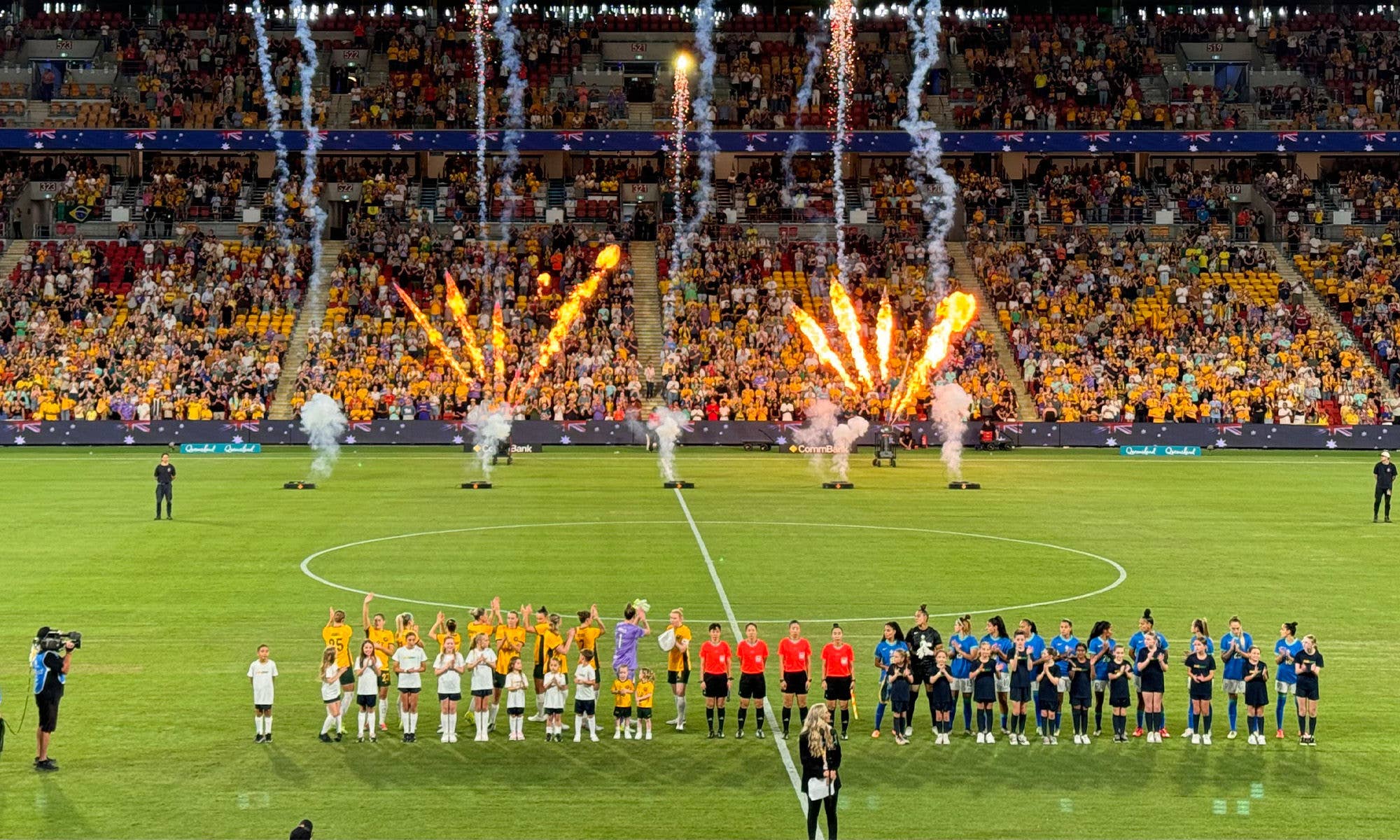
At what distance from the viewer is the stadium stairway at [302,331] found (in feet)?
209

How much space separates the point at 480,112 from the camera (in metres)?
76.7

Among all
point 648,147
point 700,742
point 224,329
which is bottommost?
point 700,742

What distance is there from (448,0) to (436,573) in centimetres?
5848

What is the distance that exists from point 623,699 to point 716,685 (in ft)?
3.99

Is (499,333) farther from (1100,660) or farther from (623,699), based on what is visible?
(1100,660)

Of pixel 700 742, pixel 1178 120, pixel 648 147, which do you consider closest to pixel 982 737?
pixel 700 742

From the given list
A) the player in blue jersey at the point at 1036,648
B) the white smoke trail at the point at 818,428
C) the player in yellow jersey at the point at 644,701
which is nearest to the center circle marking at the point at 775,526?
the player in yellow jersey at the point at 644,701

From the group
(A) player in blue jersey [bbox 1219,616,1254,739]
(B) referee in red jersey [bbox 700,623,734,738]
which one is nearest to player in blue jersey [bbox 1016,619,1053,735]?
(A) player in blue jersey [bbox 1219,616,1254,739]

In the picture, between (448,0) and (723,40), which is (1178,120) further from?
(448,0)

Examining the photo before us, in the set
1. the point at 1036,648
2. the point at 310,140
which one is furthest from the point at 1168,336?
the point at 1036,648

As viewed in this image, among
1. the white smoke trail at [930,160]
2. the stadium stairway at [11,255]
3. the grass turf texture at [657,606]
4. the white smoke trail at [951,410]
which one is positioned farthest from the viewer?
the white smoke trail at [930,160]

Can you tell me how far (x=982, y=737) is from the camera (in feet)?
68.1

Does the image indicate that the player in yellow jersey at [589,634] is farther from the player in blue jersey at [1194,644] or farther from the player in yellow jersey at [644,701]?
the player in blue jersey at [1194,644]

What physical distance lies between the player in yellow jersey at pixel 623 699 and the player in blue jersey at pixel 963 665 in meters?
4.14
